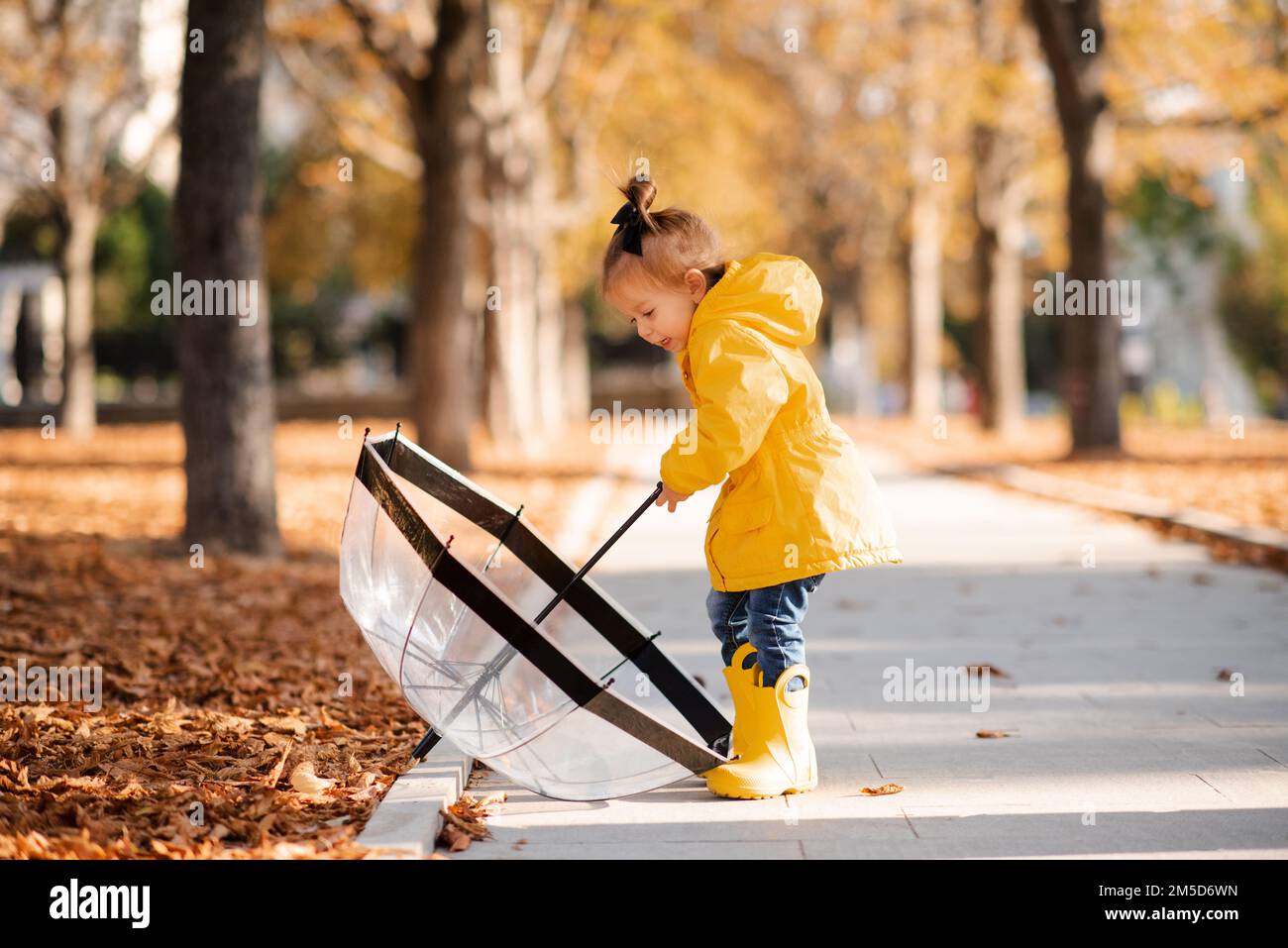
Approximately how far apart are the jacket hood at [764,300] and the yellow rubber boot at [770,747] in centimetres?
106

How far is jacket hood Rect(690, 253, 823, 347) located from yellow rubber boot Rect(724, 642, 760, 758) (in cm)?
100

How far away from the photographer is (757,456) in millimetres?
4441

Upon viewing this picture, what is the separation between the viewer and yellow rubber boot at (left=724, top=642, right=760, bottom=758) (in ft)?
14.9

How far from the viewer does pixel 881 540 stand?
4.43 m

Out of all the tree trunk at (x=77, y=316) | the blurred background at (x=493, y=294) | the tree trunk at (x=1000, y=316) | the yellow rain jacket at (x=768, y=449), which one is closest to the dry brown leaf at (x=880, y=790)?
the yellow rain jacket at (x=768, y=449)

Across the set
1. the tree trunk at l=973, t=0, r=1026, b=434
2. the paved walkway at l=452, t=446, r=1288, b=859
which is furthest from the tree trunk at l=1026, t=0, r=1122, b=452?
the paved walkway at l=452, t=446, r=1288, b=859

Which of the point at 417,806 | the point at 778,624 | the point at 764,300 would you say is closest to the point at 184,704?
the point at 417,806

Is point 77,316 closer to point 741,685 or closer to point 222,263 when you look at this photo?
point 222,263

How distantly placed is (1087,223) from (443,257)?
27.8 feet

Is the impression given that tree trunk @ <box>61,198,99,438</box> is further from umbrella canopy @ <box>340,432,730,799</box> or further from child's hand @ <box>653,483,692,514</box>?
child's hand @ <box>653,483,692,514</box>

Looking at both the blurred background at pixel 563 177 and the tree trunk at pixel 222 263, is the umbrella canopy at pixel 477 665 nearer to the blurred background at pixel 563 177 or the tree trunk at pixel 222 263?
the blurred background at pixel 563 177

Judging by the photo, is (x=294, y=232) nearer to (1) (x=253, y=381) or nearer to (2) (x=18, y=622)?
(1) (x=253, y=381)

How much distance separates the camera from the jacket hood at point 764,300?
14.3 ft

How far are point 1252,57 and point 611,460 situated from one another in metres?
10.6
